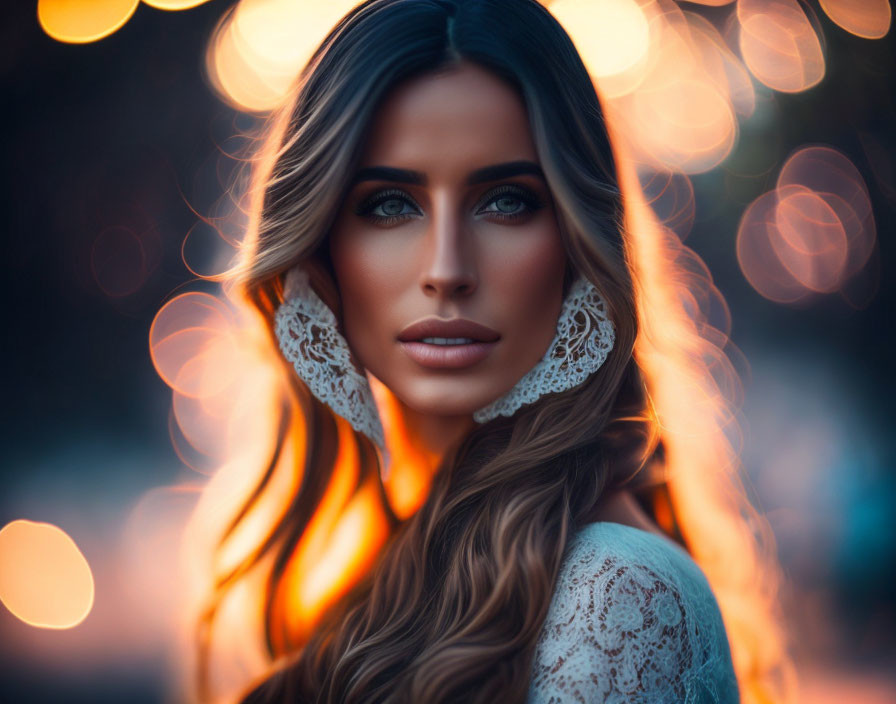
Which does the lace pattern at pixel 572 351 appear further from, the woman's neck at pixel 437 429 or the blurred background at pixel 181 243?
the blurred background at pixel 181 243

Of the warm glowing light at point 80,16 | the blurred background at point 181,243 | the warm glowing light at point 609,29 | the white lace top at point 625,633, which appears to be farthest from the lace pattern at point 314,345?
the warm glowing light at point 80,16

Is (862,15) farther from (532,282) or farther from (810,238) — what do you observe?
(532,282)

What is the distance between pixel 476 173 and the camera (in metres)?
1.26

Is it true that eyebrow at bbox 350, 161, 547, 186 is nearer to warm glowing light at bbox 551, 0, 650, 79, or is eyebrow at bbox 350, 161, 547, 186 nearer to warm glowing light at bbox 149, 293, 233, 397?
warm glowing light at bbox 551, 0, 650, 79

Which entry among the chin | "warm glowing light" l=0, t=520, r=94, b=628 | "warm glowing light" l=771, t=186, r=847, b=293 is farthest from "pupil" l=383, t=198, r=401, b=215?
"warm glowing light" l=771, t=186, r=847, b=293

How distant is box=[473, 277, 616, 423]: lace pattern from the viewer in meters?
1.32

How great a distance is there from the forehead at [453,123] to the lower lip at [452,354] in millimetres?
315

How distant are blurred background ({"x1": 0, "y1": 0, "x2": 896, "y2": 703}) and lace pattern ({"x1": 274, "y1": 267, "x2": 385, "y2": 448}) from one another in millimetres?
2864

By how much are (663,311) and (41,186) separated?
463cm

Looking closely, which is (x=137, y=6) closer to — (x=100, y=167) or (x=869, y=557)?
(x=100, y=167)

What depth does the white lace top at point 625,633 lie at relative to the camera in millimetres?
1030

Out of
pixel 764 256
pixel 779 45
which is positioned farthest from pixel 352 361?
pixel 764 256

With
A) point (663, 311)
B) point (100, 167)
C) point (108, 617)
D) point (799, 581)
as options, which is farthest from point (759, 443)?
point (100, 167)

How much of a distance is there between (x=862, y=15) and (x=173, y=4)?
433 cm
